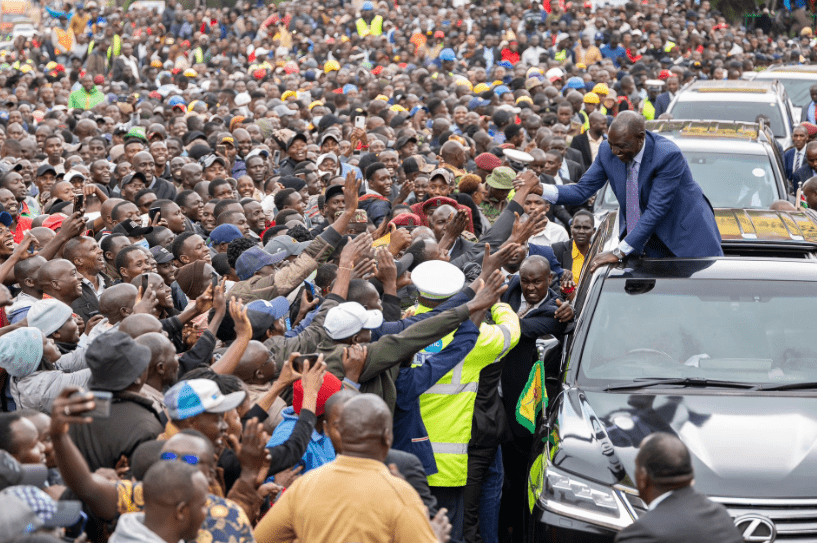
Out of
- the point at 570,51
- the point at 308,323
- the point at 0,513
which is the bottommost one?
the point at 570,51

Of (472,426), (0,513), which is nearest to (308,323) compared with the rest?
(472,426)

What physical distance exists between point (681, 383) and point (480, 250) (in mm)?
2929

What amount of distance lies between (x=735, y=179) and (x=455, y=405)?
5.11 metres

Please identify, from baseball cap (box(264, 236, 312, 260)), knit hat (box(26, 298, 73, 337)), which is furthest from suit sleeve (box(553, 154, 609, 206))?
knit hat (box(26, 298, 73, 337))

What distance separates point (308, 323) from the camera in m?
5.88

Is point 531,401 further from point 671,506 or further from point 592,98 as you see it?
point 592,98

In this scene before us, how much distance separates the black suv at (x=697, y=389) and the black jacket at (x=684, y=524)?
746 mm

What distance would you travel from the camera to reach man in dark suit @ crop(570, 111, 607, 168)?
1375cm

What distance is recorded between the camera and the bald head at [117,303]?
579cm

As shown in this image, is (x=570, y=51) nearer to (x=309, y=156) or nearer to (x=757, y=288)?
(x=309, y=156)

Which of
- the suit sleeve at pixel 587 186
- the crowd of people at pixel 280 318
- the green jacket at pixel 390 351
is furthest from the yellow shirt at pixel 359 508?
the suit sleeve at pixel 587 186

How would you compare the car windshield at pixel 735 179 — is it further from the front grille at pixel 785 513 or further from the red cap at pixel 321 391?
the red cap at pixel 321 391

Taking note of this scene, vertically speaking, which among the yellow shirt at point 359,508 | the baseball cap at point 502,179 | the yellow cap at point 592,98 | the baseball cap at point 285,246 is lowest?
the yellow cap at point 592,98

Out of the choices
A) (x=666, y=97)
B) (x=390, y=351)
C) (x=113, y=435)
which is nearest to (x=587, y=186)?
(x=390, y=351)
